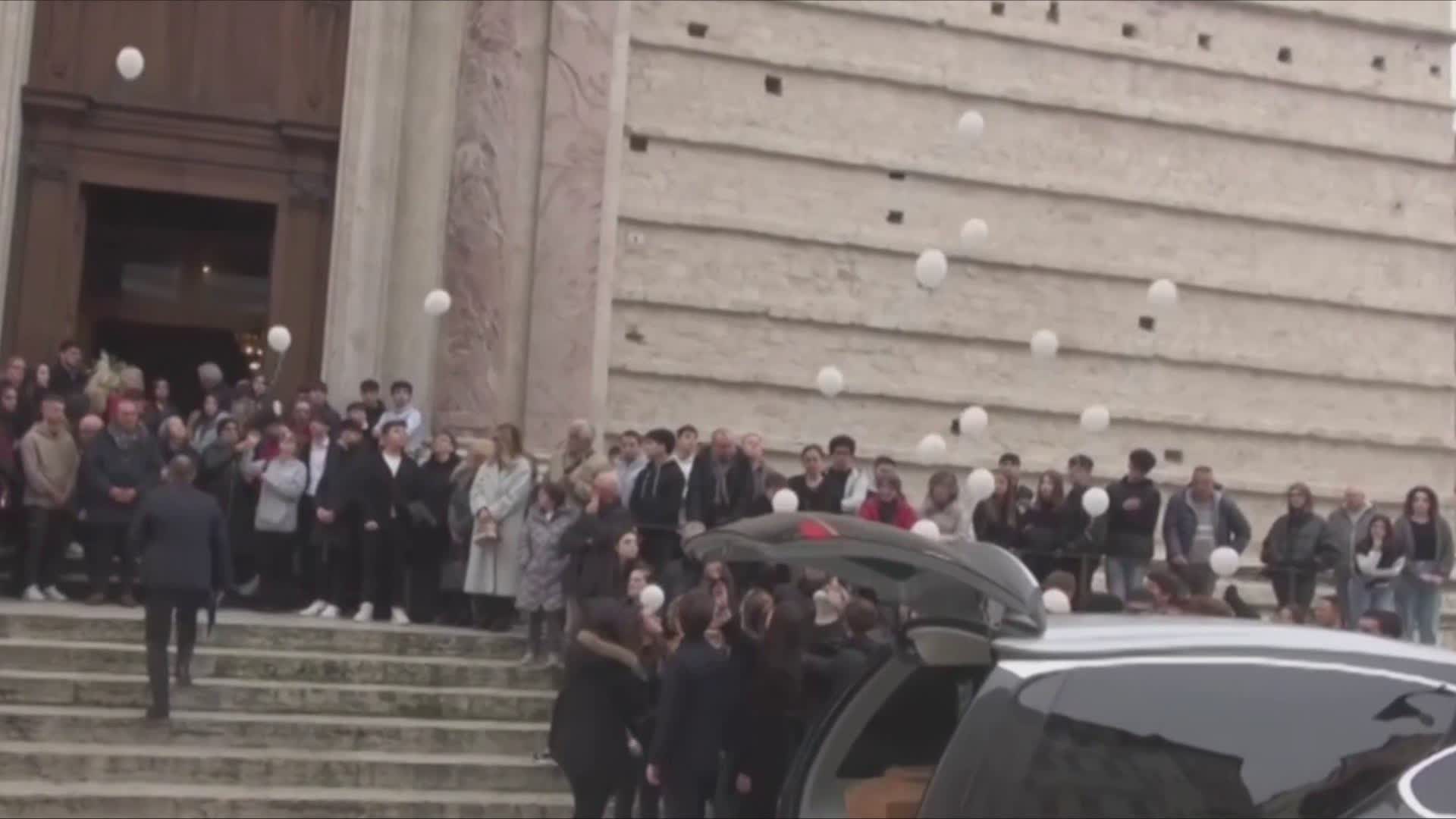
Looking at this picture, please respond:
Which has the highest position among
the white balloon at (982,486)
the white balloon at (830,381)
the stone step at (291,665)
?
the white balloon at (830,381)

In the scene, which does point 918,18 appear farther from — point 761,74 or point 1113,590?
point 1113,590

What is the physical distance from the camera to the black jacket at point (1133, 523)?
14266 millimetres

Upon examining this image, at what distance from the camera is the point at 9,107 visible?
1638 centimetres

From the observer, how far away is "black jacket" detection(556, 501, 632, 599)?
12.4 m

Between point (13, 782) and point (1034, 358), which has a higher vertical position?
point (1034, 358)

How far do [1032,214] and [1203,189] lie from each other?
7.54ft

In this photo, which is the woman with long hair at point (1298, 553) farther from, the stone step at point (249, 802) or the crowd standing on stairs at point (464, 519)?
the stone step at point (249, 802)

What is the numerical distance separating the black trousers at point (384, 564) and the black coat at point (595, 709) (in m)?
4.96

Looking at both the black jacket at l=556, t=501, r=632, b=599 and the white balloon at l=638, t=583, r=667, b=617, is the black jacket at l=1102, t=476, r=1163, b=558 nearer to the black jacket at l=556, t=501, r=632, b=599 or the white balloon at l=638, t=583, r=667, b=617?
the black jacket at l=556, t=501, r=632, b=599

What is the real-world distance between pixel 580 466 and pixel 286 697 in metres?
2.79

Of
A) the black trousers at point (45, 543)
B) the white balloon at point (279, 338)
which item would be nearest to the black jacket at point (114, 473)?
the black trousers at point (45, 543)

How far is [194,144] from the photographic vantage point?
16984mm

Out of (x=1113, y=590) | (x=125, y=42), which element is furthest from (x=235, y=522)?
(x=1113, y=590)

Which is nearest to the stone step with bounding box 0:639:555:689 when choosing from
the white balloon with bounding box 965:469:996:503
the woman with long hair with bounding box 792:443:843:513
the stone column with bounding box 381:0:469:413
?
the woman with long hair with bounding box 792:443:843:513
